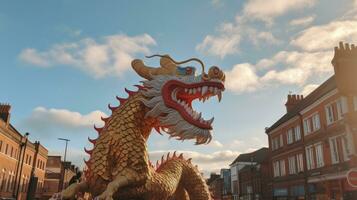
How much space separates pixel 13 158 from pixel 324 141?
25585 mm

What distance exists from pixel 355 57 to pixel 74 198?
69.9 ft

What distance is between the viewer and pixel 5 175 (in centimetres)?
2775

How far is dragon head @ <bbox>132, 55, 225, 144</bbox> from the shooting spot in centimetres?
538

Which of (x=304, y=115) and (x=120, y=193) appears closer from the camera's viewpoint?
(x=120, y=193)

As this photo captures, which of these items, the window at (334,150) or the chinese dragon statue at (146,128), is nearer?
the chinese dragon statue at (146,128)

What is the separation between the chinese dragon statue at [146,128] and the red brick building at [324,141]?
13.2 m

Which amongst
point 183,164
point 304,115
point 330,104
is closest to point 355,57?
point 330,104

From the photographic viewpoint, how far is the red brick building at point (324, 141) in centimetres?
2003

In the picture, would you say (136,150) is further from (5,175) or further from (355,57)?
(5,175)

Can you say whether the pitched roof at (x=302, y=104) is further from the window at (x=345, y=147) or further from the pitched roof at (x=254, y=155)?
the pitched roof at (x=254, y=155)

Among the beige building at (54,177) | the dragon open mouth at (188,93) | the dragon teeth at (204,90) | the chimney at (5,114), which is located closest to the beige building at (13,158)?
the chimney at (5,114)

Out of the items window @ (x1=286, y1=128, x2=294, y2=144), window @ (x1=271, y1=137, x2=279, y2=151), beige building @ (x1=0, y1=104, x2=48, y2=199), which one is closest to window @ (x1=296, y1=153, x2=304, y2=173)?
window @ (x1=286, y1=128, x2=294, y2=144)

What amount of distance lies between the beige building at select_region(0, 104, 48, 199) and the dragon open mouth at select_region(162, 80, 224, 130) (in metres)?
22.4

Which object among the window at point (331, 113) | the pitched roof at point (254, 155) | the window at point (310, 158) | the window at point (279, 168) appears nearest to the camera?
the window at point (331, 113)
